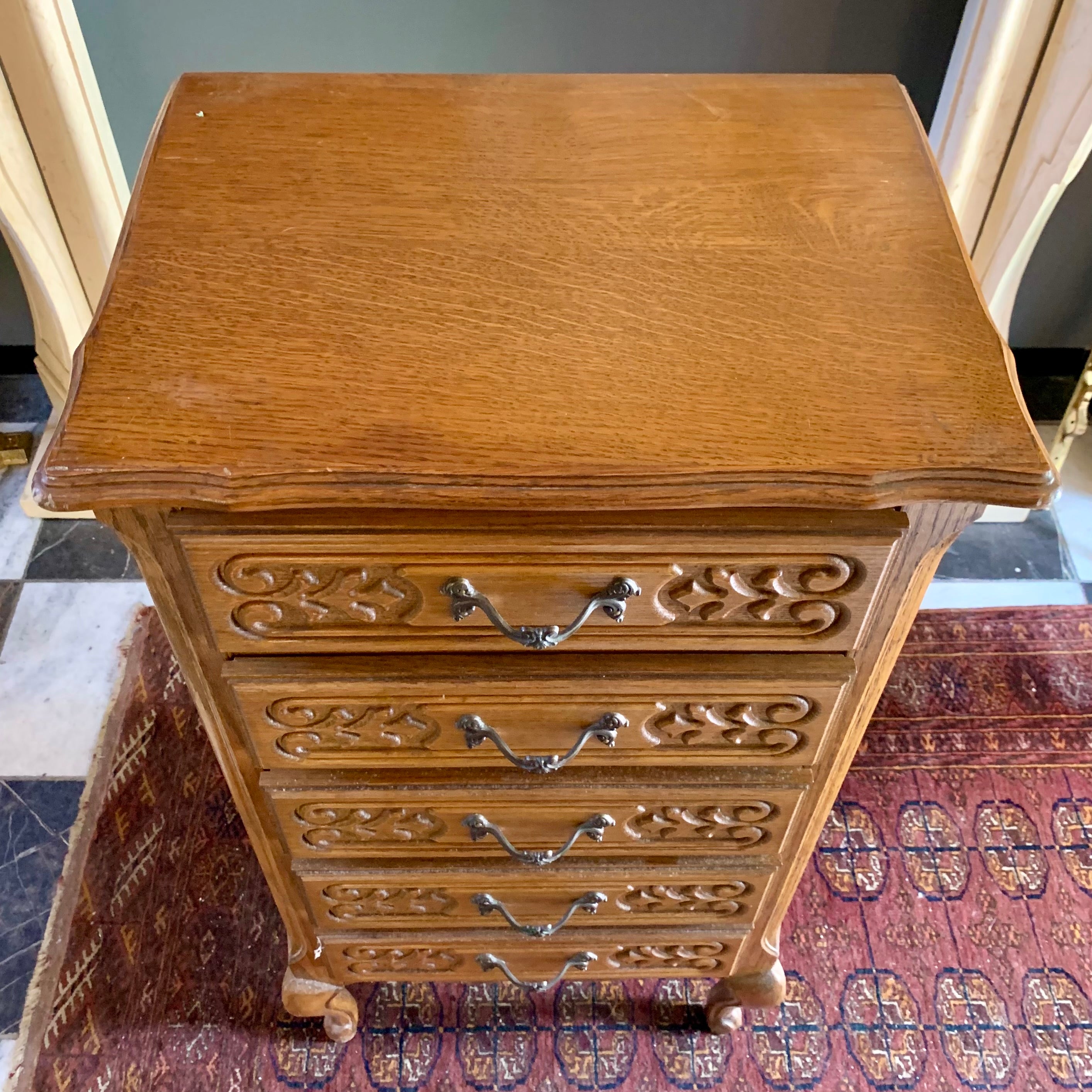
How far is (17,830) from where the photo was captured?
50.4 inches

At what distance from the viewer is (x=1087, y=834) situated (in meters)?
1.29

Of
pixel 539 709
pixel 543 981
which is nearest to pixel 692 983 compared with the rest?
pixel 543 981

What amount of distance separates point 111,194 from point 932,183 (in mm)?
1071

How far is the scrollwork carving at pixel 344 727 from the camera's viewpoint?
0.72 metres

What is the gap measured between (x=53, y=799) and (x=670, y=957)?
2.76 ft

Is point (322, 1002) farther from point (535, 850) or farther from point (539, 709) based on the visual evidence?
point (539, 709)

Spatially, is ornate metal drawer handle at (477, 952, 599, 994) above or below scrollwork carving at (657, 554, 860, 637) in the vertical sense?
below

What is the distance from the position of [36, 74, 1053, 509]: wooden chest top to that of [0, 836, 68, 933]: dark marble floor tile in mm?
895

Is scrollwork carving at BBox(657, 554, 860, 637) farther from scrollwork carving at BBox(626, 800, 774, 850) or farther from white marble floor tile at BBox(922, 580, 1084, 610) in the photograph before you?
white marble floor tile at BBox(922, 580, 1084, 610)

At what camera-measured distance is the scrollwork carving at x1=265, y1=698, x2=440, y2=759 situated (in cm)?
72

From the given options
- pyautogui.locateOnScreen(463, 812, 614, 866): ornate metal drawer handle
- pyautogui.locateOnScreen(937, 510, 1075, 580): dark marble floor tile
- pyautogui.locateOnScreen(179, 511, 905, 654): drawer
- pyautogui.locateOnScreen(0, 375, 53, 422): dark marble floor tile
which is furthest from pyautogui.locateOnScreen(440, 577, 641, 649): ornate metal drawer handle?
pyautogui.locateOnScreen(0, 375, 53, 422): dark marble floor tile

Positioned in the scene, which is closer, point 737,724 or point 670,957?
point 737,724

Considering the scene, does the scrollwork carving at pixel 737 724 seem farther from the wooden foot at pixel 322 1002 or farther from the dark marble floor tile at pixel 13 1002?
the dark marble floor tile at pixel 13 1002

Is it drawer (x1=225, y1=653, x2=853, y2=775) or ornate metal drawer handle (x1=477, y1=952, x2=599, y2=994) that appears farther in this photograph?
ornate metal drawer handle (x1=477, y1=952, x2=599, y2=994)
